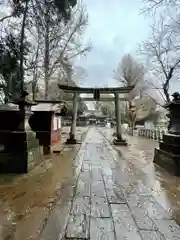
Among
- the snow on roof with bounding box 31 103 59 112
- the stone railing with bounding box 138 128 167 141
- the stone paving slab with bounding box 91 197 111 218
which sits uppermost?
the snow on roof with bounding box 31 103 59 112

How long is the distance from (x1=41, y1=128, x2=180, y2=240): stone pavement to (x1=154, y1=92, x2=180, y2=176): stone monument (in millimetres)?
1271

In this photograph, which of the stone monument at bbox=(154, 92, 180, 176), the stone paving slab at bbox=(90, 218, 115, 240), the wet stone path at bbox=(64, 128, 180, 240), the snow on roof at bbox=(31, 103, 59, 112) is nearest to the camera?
the stone paving slab at bbox=(90, 218, 115, 240)

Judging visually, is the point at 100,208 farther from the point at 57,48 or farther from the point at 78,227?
the point at 57,48

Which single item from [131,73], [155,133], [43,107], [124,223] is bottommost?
[124,223]

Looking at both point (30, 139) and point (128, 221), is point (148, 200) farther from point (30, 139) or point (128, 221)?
point (30, 139)

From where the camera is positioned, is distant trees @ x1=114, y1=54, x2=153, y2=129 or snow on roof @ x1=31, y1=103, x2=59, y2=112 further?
distant trees @ x1=114, y1=54, x2=153, y2=129

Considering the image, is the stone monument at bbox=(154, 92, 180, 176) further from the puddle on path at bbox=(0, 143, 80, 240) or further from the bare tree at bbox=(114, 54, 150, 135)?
the bare tree at bbox=(114, 54, 150, 135)

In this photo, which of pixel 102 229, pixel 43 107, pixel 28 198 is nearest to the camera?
pixel 102 229

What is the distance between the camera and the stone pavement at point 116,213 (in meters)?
2.92

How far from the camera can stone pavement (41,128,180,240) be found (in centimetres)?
292

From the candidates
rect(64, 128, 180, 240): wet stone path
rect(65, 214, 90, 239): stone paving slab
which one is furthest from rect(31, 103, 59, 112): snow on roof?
rect(65, 214, 90, 239): stone paving slab

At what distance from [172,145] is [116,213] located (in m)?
3.74

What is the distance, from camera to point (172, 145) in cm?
675

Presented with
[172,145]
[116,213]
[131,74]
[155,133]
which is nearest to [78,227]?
[116,213]
